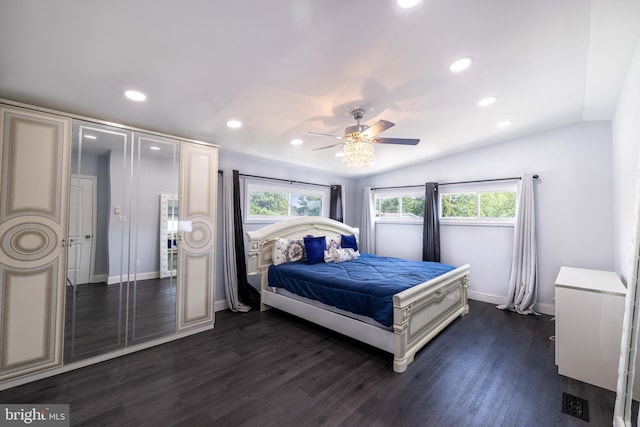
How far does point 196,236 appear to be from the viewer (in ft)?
10.4

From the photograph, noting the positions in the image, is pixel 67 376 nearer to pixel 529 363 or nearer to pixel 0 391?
pixel 0 391

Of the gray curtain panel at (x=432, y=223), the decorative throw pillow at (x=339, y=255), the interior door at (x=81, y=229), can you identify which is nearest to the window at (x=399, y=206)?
the gray curtain panel at (x=432, y=223)

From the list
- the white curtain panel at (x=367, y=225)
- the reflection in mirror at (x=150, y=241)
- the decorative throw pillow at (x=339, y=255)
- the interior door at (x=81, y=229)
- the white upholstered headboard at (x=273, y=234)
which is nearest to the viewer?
the interior door at (x=81, y=229)

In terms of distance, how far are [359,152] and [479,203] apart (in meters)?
3.17

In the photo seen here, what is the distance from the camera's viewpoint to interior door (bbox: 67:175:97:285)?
2367mm

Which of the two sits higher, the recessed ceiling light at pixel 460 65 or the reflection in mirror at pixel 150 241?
the recessed ceiling light at pixel 460 65

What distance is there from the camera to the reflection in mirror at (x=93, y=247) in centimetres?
238

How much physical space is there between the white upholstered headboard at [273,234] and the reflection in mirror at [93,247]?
159 cm

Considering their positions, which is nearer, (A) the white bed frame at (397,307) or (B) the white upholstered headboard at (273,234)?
(A) the white bed frame at (397,307)

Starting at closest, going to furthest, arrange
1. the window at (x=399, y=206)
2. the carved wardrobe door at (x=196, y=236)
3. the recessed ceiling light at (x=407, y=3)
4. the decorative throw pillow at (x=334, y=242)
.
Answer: the recessed ceiling light at (x=407, y=3) < the carved wardrobe door at (x=196, y=236) < the decorative throw pillow at (x=334, y=242) < the window at (x=399, y=206)

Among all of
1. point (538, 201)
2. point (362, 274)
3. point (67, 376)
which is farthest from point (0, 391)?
point (538, 201)

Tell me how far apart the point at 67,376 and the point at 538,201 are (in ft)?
19.8

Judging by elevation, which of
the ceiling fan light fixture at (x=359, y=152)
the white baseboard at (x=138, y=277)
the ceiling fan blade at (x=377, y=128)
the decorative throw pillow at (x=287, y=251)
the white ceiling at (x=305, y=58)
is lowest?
the white baseboard at (x=138, y=277)

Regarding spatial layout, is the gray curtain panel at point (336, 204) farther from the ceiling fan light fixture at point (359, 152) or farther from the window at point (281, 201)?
the ceiling fan light fixture at point (359, 152)
